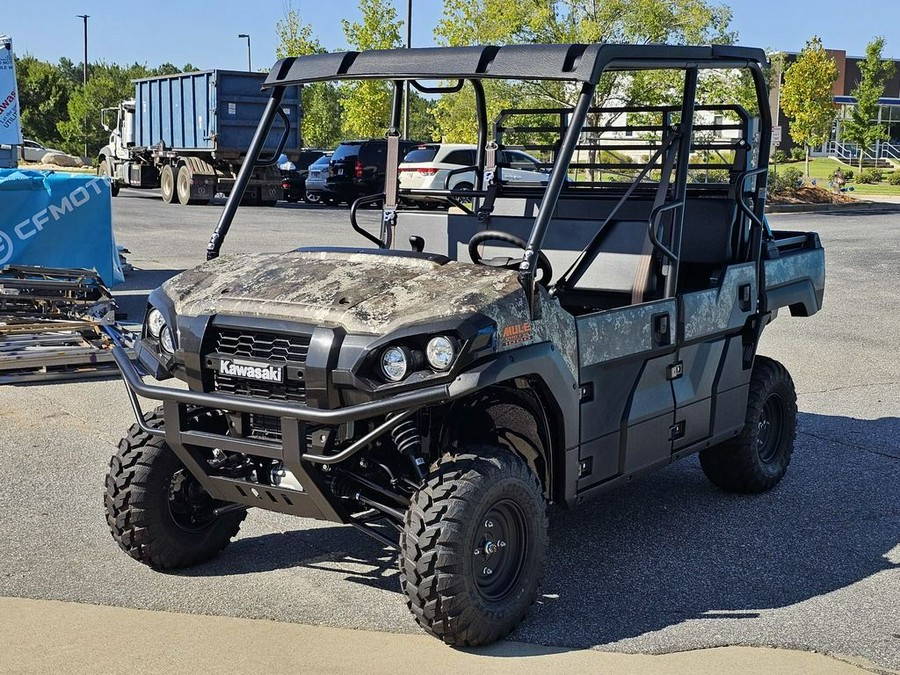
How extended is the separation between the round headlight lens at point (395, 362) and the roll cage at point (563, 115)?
56cm

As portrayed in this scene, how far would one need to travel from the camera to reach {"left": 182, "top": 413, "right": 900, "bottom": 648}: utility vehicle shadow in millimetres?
4598

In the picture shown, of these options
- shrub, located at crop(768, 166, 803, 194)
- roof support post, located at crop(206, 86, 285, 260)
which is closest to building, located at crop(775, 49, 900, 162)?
shrub, located at crop(768, 166, 803, 194)

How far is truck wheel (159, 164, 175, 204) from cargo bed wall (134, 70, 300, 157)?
63 cm

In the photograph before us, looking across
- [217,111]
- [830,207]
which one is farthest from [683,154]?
[830,207]

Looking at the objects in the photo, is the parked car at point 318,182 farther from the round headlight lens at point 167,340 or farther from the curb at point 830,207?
the round headlight lens at point 167,340

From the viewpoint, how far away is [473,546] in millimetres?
4070

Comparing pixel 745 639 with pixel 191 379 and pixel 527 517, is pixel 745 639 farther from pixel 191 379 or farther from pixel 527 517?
pixel 191 379

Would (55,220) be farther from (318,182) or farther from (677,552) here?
(318,182)

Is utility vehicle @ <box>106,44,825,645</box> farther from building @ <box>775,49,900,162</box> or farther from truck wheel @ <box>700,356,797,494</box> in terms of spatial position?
building @ <box>775,49,900,162</box>

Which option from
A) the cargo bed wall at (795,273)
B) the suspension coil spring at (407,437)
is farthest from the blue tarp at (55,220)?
the suspension coil spring at (407,437)

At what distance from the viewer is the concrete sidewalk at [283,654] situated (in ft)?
13.0

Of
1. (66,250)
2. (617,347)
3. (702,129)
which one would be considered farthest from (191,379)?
(66,250)

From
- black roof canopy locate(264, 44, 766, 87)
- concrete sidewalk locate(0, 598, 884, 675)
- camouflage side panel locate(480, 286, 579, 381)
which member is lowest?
concrete sidewalk locate(0, 598, 884, 675)

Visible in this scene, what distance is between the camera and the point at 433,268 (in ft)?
14.6
